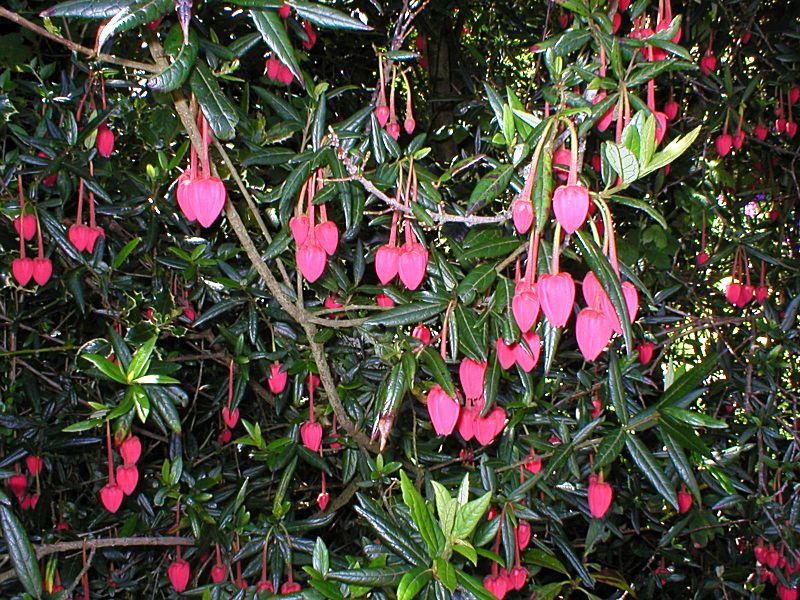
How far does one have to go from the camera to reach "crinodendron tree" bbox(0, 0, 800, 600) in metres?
1.03

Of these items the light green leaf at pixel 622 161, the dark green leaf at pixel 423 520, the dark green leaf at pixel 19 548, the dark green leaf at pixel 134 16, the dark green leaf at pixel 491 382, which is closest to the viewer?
the dark green leaf at pixel 134 16

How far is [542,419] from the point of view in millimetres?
1680

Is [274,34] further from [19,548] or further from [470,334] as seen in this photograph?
[19,548]

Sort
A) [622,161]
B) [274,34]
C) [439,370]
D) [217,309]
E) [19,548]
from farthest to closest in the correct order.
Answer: [217,309] < [439,370] < [19,548] < [622,161] < [274,34]

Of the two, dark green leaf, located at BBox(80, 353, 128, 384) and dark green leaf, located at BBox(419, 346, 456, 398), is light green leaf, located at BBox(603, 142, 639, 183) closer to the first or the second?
dark green leaf, located at BBox(419, 346, 456, 398)

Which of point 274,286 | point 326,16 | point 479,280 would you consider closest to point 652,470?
point 479,280

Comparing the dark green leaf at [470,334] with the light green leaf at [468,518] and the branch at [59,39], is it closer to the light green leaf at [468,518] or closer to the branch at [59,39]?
the light green leaf at [468,518]

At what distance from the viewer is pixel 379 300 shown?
155cm

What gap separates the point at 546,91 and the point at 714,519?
63.8 inches

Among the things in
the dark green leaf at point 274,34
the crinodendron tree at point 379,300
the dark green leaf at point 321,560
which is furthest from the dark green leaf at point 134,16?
the dark green leaf at point 321,560

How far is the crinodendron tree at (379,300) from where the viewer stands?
103 centimetres

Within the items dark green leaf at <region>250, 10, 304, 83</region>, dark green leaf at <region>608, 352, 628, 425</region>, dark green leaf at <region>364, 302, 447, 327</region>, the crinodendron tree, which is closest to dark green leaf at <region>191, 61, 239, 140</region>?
the crinodendron tree

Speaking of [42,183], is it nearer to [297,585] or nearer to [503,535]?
[297,585]

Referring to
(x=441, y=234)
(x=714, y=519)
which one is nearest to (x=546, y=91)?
(x=441, y=234)
